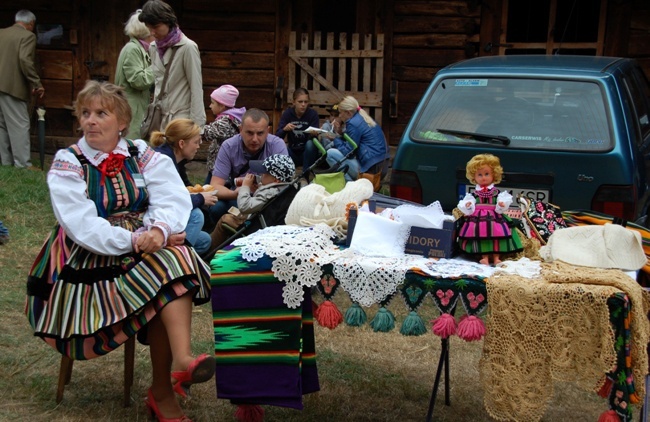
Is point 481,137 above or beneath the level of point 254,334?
above

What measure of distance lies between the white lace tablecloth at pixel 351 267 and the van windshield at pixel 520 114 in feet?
5.68

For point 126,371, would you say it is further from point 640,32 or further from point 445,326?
point 640,32

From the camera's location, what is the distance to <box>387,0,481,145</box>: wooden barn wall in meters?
9.84

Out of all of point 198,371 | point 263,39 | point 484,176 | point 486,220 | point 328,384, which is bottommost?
point 328,384

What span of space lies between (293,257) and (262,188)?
6.13 feet

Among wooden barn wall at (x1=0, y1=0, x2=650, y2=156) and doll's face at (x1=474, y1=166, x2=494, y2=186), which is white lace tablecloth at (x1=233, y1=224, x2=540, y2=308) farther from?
wooden barn wall at (x1=0, y1=0, x2=650, y2=156)

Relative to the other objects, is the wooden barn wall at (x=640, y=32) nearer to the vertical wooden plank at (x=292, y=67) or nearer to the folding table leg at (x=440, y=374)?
the vertical wooden plank at (x=292, y=67)

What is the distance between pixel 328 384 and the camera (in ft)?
14.3

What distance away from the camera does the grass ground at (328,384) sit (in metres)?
3.94

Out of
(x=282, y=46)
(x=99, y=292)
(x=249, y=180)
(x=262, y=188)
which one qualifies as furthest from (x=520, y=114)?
(x=282, y=46)

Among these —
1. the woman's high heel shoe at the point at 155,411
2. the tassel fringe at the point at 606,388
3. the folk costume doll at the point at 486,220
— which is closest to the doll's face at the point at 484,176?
the folk costume doll at the point at 486,220

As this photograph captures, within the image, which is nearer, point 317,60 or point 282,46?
point 317,60

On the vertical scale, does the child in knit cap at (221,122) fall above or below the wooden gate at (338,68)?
below

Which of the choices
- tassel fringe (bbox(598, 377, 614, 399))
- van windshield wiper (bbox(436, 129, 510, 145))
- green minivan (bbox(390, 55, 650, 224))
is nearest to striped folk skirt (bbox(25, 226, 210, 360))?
tassel fringe (bbox(598, 377, 614, 399))
